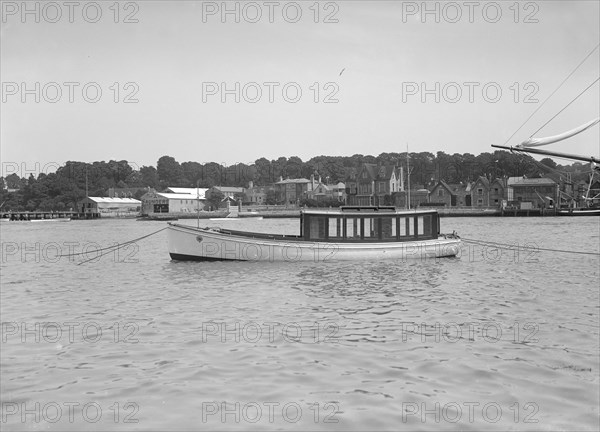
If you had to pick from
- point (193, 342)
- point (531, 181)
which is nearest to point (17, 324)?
point (193, 342)

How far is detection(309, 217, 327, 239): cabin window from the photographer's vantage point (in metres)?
32.9

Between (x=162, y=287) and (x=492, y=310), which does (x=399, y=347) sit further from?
(x=162, y=287)

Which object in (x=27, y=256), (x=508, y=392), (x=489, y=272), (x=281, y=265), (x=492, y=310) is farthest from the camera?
(x=27, y=256)

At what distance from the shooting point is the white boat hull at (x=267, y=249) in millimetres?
32844

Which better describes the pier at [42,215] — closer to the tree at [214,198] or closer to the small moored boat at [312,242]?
the tree at [214,198]

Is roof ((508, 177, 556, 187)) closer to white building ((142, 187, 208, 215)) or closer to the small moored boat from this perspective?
white building ((142, 187, 208, 215))

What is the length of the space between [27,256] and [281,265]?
20033mm

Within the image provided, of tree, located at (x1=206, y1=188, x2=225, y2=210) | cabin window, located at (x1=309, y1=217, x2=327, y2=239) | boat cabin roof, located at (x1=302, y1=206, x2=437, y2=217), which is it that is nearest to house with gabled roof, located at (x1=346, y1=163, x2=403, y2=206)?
tree, located at (x1=206, y1=188, x2=225, y2=210)

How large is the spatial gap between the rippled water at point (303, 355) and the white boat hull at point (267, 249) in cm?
774

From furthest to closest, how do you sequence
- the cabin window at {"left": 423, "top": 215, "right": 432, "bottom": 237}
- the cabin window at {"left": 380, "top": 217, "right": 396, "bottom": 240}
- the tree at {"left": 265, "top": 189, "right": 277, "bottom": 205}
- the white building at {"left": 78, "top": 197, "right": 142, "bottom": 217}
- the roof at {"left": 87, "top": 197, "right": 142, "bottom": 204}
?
the tree at {"left": 265, "top": 189, "right": 277, "bottom": 205} → the roof at {"left": 87, "top": 197, "right": 142, "bottom": 204} → the white building at {"left": 78, "top": 197, "right": 142, "bottom": 217} → the cabin window at {"left": 423, "top": 215, "right": 432, "bottom": 237} → the cabin window at {"left": 380, "top": 217, "right": 396, "bottom": 240}

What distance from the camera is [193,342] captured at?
13906 mm

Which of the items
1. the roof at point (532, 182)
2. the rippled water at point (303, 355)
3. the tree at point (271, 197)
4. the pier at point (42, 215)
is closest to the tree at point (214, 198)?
the tree at point (271, 197)

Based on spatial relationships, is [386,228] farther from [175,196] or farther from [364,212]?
[175,196]

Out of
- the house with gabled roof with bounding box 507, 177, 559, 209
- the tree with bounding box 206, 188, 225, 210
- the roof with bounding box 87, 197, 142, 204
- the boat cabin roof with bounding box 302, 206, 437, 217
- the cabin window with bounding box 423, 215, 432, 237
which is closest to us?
the boat cabin roof with bounding box 302, 206, 437, 217
